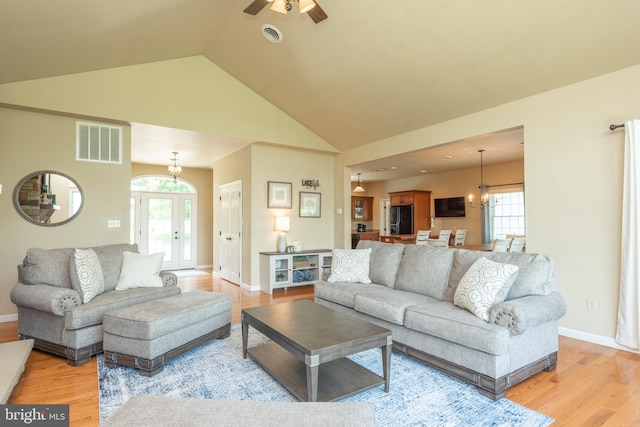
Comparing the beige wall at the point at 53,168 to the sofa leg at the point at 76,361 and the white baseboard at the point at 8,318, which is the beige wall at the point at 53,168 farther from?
the sofa leg at the point at 76,361

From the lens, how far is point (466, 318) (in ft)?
8.64

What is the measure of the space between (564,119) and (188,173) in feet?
26.1

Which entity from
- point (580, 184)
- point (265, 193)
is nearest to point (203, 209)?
A: point (265, 193)

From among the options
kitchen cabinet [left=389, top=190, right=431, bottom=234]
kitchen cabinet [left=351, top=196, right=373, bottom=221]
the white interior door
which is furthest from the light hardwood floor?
kitchen cabinet [left=351, top=196, right=373, bottom=221]

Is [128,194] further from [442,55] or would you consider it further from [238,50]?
[442,55]

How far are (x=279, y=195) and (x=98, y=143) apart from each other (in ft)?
9.69

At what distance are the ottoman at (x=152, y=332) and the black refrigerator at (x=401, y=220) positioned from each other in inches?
315

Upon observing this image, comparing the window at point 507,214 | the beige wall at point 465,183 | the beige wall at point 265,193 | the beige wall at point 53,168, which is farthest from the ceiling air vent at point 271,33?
the window at point 507,214

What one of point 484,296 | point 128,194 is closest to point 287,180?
point 128,194

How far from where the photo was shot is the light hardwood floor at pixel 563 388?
7.36 feet

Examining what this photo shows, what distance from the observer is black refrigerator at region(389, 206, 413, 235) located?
10.3 m

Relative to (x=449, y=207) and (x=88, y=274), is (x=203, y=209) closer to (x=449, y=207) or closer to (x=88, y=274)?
(x=88, y=274)

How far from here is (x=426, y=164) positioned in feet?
28.3

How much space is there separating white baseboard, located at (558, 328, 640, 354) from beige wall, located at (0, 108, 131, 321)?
19.2ft
